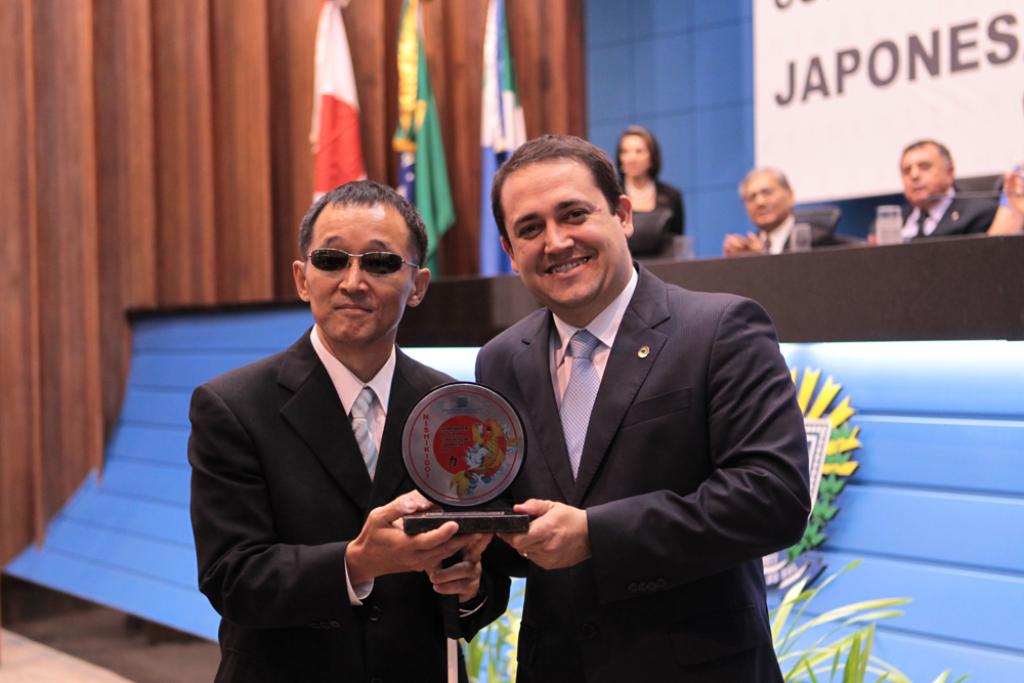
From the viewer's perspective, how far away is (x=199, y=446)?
1.56 metres

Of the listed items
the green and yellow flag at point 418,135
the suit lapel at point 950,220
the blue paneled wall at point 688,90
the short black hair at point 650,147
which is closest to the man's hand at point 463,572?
the suit lapel at point 950,220

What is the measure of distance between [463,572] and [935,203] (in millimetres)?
3197

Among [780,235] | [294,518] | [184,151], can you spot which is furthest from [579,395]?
[184,151]

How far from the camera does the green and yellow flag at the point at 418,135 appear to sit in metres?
6.19

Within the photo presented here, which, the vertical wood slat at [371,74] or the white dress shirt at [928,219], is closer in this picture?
the white dress shirt at [928,219]

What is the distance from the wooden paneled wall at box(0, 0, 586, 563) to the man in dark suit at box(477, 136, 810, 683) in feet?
15.6

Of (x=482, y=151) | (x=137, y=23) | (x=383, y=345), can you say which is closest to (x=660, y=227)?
(x=482, y=151)

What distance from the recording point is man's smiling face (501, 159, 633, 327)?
157 centimetres

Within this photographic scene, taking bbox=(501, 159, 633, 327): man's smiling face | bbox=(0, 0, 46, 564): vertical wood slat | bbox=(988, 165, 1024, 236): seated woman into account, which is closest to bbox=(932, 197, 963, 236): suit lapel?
bbox=(988, 165, 1024, 236): seated woman

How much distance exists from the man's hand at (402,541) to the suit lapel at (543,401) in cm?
20

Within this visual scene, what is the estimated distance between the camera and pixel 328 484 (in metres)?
1.56

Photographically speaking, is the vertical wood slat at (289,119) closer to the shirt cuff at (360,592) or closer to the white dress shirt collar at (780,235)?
the white dress shirt collar at (780,235)

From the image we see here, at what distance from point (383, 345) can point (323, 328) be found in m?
0.09

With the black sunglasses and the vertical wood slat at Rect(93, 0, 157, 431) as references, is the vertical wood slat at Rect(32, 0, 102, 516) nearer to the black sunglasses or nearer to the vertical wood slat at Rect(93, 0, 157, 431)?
the vertical wood slat at Rect(93, 0, 157, 431)
